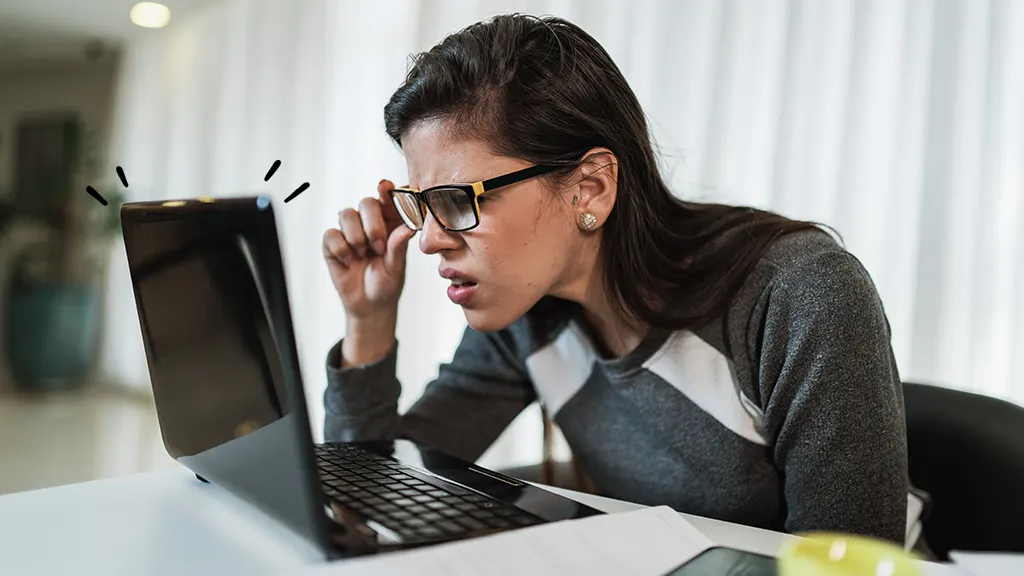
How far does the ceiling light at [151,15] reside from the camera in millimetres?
2809

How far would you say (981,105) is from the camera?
5.70ft

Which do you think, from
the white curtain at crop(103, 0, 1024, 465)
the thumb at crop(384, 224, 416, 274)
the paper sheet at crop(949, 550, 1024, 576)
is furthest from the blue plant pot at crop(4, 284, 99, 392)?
the paper sheet at crop(949, 550, 1024, 576)

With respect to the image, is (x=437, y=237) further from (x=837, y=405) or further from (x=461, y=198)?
(x=837, y=405)

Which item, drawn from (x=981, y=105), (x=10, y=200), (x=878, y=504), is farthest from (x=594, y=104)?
(x=10, y=200)

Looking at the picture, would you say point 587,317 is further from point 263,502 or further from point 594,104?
point 263,502

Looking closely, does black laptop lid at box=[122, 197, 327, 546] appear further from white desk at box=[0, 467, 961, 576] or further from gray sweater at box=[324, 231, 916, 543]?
gray sweater at box=[324, 231, 916, 543]

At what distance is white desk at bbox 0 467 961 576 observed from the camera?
0.69m

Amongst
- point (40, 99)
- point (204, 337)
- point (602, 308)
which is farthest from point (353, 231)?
point (40, 99)

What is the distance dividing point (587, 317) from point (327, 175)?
145 centimetres

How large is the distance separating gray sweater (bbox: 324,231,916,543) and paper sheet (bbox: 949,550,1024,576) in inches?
9.6

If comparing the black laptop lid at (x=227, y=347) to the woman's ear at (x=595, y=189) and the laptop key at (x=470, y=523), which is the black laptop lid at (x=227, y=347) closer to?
the laptop key at (x=470, y=523)

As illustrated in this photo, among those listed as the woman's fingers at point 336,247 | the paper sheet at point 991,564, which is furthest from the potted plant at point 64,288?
the paper sheet at point 991,564

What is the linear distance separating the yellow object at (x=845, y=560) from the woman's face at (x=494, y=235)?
569 mm

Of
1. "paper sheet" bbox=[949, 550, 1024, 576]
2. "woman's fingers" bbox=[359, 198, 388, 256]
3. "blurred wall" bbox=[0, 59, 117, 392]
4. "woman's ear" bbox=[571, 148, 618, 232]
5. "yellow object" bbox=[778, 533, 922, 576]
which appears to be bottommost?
"paper sheet" bbox=[949, 550, 1024, 576]
